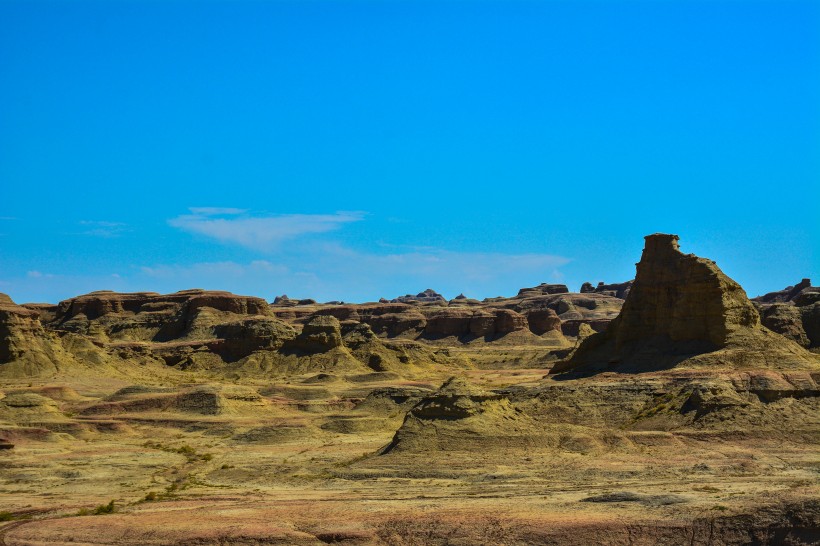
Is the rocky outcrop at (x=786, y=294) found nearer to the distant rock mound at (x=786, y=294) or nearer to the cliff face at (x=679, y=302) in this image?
the distant rock mound at (x=786, y=294)

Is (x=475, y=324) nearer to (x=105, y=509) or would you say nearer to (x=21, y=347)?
(x=21, y=347)

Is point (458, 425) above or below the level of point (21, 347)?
below

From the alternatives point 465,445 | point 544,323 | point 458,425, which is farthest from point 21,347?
point 544,323

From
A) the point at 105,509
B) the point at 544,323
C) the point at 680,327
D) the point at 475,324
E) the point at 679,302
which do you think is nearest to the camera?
A: the point at 105,509

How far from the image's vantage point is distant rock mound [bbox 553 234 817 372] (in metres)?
60.7

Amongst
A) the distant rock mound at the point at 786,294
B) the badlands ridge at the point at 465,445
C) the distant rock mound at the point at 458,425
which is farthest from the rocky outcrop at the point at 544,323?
the distant rock mound at the point at 458,425

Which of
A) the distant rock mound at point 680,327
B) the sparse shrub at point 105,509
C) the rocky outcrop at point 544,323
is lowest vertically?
the sparse shrub at point 105,509

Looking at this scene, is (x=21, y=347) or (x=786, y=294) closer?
(x=21, y=347)

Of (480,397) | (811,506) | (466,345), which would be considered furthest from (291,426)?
(466,345)

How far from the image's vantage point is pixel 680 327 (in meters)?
64.8

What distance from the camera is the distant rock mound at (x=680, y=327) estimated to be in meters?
60.7

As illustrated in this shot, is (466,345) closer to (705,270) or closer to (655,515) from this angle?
(705,270)

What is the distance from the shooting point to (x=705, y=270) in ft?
211

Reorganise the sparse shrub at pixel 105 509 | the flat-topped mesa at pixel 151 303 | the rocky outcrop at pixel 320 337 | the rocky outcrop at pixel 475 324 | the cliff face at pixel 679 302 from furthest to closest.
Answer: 1. the rocky outcrop at pixel 475 324
2. the flat-topped mesa at pixel 151 303
3. the rocky outcrop at pixel 320 337
4. the cliff face at pixel 679 302
5. the sparse shrub at pixel 105 509
